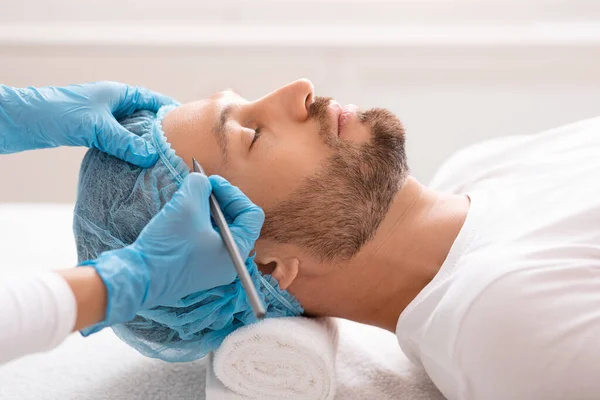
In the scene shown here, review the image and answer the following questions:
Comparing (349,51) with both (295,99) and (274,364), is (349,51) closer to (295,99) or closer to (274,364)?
(295,99)

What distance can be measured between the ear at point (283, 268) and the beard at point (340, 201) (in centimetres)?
4

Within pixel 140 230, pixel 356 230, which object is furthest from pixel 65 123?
pixel 356 230

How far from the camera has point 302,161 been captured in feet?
4.21

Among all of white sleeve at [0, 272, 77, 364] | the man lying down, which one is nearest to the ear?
the man lying down

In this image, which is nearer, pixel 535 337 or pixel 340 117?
pixel 535 337

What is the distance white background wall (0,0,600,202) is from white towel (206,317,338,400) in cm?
138

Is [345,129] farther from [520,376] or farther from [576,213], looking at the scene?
[520,376]

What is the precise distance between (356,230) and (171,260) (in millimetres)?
408

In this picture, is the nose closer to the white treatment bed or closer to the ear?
the ear

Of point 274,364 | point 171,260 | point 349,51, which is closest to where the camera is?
point 171,260

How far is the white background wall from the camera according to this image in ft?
7.72

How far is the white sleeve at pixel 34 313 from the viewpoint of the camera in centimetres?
83

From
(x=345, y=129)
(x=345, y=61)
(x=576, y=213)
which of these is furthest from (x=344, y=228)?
(x=345, y=61)

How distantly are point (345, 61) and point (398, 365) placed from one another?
1.30m
